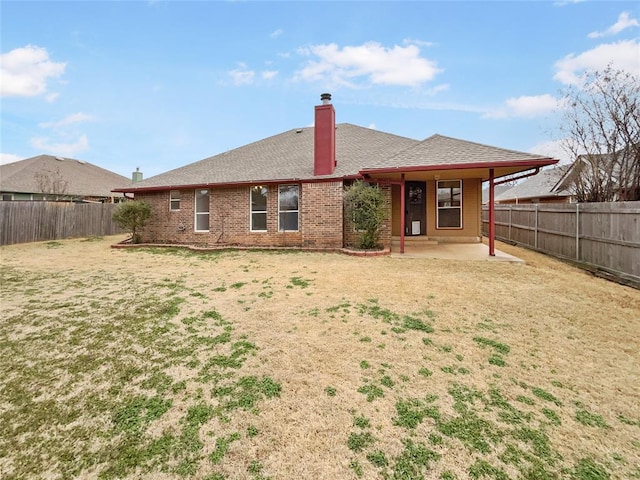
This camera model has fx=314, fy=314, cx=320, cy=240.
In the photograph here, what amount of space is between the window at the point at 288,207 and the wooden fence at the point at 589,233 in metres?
8.29

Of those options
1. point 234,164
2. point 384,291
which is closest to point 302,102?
point 234,164

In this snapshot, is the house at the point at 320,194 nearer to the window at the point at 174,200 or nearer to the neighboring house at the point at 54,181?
the window at the point at 174,200

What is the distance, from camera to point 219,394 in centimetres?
265

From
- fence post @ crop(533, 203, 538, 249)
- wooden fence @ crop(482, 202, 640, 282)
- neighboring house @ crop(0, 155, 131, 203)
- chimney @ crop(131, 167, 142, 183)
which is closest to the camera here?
wooden fence @ crop(482, 202, 640, 282)

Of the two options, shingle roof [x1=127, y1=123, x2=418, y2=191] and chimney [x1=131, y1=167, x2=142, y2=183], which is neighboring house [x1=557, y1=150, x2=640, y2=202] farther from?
chimney [x1=131, y1=167, x2=142, y2=183]

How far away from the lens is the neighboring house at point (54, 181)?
2138 centimetres

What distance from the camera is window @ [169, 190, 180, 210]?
13.1m

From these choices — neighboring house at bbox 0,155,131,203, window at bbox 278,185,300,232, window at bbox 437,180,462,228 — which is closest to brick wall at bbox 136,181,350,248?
window at bbox 278,185,300,232

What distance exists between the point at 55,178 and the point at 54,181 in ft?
2.64

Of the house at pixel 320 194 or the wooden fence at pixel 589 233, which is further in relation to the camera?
the house at pixel 320 194

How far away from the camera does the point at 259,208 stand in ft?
39.0

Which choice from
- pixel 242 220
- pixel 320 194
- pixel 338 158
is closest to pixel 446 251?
pixel 320 194

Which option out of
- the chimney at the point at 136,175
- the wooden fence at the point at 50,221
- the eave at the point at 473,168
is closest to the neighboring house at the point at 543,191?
the eave at the point at 473,168

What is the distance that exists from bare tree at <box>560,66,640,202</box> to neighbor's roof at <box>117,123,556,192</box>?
14.3 ft
